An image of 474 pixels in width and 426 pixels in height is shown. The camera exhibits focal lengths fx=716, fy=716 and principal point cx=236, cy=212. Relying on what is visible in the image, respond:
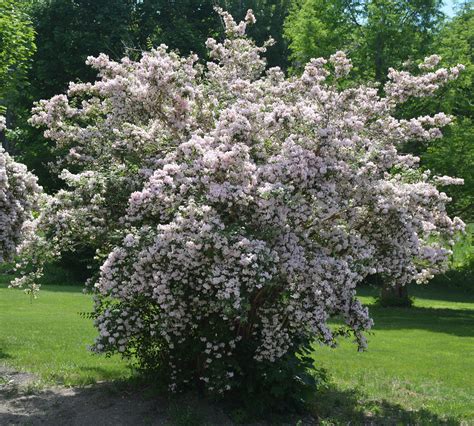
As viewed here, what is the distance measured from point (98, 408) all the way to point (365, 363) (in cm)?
632

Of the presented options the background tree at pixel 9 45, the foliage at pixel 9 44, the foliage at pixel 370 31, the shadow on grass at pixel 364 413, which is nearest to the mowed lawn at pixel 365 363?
the shadow on grass at pixel 364 413

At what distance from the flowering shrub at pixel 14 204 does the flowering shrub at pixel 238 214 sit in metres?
0.67

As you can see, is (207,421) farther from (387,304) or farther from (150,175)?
(387,304)

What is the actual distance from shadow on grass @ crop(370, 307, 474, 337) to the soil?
11.2 metres

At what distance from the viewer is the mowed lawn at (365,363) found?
10.1 metres

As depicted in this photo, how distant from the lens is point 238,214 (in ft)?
27.1

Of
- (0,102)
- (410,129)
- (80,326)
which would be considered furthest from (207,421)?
(0,102)

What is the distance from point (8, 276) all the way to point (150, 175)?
77.2 feet

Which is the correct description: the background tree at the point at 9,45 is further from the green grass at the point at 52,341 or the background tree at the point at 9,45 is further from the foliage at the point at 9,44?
the green grass at the point at 52,341

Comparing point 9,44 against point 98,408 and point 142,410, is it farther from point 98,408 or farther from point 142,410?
point 142,410

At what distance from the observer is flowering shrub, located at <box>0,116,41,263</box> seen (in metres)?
10.1

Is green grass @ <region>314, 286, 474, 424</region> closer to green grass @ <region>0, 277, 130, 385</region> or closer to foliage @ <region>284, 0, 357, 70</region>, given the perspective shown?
green grass @ <region>0, 277, 130, 385</region>

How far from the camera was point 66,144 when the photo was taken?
10922 mm

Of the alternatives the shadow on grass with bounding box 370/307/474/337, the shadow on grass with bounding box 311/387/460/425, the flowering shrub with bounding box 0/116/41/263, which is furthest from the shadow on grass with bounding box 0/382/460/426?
the shadow on grass with bounding box 370/307/474/337
